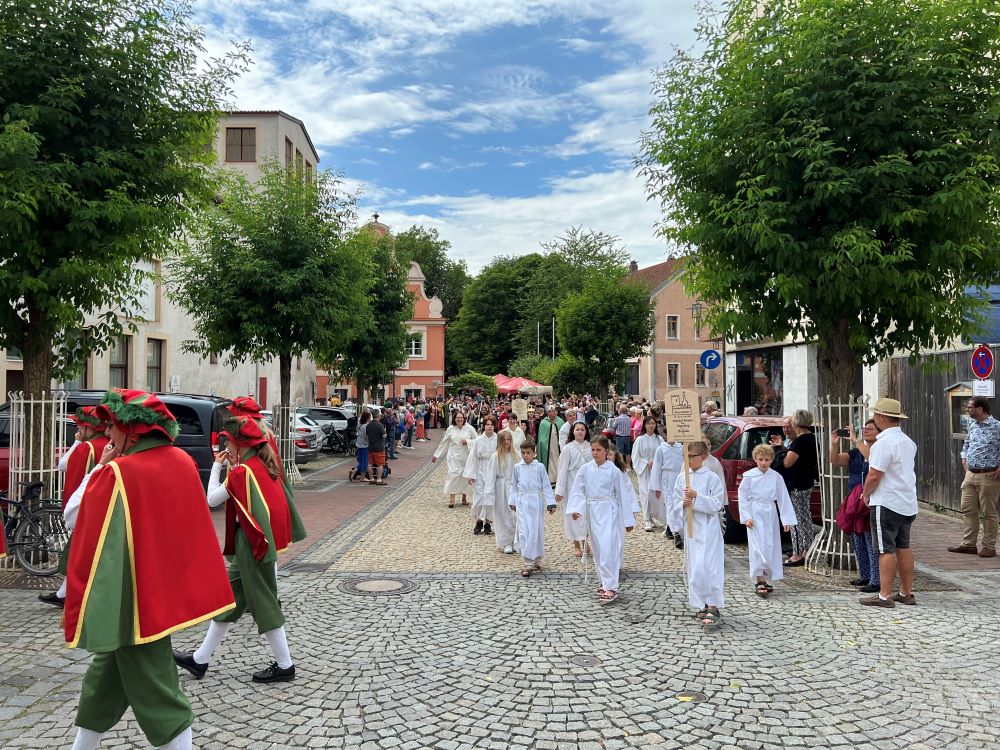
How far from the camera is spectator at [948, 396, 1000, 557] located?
29.5 ft

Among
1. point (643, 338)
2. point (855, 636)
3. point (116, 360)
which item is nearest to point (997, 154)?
point (855, 636)

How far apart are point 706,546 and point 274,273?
494 inches

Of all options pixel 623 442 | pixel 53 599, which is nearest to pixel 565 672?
pixel 53 599

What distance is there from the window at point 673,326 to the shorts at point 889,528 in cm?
4530

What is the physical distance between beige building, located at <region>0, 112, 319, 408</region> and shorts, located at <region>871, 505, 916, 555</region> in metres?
8.48

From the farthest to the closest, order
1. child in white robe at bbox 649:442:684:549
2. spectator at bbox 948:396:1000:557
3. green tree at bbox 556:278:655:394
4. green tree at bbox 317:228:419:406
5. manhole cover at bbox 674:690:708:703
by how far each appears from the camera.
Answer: green tree at bbox 556:278:655:394, green tree at bbox 317:228:419:406, child in white robe at bbox 649:442:684:549, spectator at bbox 948:396:1000:557, manhole cover at bbox 674:690:708:703

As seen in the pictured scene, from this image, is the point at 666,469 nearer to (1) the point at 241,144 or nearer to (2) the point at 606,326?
(2) the point at 606,326

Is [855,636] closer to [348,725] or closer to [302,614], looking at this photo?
[348,725]

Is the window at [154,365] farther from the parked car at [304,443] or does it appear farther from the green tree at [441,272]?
the green tree at [441,272]

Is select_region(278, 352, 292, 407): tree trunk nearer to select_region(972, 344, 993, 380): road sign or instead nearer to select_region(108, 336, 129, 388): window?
select_region(108, 336, 129, 388): window

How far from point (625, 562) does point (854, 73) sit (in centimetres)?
596

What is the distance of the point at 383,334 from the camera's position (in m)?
30.6

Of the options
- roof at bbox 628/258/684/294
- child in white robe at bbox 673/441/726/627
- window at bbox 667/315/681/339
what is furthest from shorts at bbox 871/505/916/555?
window at bbox 667/315/681/339

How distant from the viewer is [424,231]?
3059 inches
